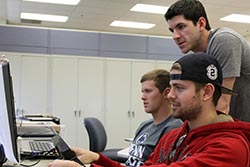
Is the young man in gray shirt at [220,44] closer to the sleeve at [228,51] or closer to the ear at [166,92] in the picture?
the sleeve at [228,51]

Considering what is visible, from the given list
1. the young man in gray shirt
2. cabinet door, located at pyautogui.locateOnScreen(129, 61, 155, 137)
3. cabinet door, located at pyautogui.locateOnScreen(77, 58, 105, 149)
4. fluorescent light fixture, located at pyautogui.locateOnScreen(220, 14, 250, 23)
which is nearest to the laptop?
the young man in gray shirt

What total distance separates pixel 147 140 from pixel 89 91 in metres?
4.57

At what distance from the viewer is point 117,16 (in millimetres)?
7258

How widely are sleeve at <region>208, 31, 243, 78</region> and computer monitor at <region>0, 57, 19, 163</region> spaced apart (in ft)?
→ 2.75

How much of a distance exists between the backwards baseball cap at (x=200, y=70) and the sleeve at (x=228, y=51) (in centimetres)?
32

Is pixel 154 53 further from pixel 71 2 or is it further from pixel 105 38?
pixel 71 2

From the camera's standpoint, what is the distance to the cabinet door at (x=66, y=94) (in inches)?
241

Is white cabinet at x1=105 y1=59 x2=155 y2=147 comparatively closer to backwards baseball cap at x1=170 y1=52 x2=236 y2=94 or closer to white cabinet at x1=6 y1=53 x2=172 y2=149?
white cabinet at x1=6 y1=53 x2=172 y2=149

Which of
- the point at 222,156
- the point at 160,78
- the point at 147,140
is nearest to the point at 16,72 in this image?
the point at 160,78

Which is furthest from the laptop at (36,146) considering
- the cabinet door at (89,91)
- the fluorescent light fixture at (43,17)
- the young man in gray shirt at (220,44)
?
the fluorescent light fixture at (43,17)

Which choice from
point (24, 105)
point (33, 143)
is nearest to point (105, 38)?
point (24, 105)

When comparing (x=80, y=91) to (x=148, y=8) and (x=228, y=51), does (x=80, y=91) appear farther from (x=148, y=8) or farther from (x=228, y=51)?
(x=228, y=51)

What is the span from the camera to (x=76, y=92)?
244 inches

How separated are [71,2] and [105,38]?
3.24 feet
